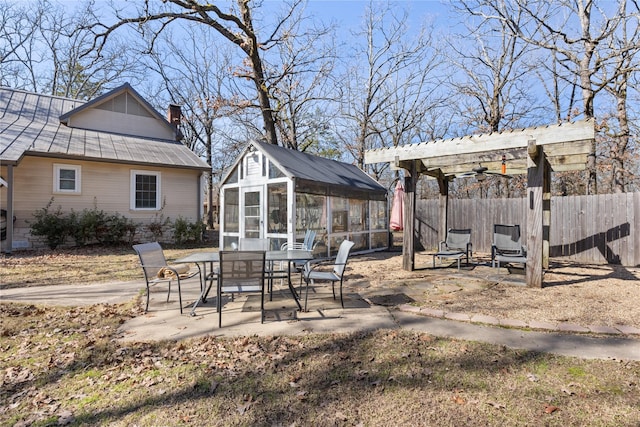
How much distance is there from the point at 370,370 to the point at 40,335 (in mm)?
3812

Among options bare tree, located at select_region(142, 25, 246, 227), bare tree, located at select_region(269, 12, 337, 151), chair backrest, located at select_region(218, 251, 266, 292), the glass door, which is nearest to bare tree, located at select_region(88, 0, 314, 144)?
bare tree, located at select_region(269, 12, 337, 151)

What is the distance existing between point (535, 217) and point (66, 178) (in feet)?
46.9

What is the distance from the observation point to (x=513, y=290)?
19.7 ft

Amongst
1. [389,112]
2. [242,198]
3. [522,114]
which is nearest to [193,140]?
[389,112]

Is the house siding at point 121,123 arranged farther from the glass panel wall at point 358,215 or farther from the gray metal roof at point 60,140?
the glass panel wall at point 358,215

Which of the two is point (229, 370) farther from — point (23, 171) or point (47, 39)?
point (47, 39)

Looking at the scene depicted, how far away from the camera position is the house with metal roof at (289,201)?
8.92m

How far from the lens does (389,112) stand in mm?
21734

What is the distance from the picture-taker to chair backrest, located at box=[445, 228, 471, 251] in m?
8.98

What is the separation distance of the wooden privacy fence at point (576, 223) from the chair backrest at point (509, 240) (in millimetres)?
2205

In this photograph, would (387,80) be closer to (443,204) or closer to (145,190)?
(443,204)

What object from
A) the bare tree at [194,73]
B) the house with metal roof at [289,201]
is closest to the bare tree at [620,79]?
the house with metal roof at [289,201]

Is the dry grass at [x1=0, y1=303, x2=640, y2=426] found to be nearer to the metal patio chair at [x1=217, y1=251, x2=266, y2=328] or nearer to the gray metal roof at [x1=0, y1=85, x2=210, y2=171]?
the metal patio chair at [x1=217, y1=251, x2=266, y2=328]

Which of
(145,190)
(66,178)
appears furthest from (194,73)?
(66,178)
